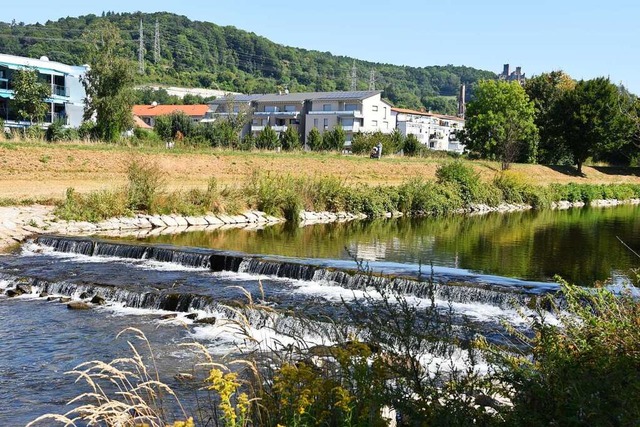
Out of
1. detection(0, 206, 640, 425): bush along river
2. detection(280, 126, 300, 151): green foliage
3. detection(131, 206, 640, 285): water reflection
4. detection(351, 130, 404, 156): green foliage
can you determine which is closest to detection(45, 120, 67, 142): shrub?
detection(131, 206, 640, 285): water reflection

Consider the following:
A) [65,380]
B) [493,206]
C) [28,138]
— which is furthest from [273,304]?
[493,206]

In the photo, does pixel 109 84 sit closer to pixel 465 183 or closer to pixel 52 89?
pixel 52 89

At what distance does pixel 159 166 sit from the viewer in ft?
103

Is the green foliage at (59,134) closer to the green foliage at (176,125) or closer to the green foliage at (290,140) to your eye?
the green foliage at (176,125)

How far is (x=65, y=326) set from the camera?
11570 mm

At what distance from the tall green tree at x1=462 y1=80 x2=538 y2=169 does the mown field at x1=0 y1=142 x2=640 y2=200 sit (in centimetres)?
1373

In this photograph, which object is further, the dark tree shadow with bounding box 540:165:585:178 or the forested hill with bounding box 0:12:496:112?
the forested hill with bounding box 0:12:496:112

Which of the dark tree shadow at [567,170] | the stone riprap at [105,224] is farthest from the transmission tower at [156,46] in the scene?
the stone riprap at [105,224]

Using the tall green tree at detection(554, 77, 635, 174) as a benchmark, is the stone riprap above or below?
below

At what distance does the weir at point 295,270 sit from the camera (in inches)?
531

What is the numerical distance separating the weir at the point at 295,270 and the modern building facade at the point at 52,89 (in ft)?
127

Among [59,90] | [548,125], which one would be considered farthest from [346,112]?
[59,90]

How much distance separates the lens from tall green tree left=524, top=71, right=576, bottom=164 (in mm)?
66312

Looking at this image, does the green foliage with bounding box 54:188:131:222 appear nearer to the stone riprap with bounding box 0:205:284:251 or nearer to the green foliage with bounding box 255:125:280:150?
the stone riprap with bounding box 0:205:284:251
